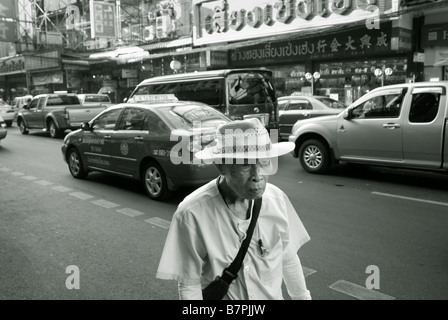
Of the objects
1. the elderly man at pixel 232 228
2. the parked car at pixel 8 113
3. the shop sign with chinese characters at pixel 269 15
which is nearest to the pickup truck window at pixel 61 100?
the shop sign with chinese characters at pixel 269 15

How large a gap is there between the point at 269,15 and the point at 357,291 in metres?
16.0

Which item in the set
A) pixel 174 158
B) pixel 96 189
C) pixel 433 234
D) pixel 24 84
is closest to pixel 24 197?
pixel 96 189

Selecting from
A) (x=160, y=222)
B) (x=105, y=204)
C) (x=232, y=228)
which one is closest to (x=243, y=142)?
(x=232, y=228)

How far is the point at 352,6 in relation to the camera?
51.7 ft

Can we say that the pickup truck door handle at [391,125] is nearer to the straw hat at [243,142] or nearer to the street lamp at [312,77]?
the straw hat at [243,142]

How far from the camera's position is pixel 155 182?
7.18 meters

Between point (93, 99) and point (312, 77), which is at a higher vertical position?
point (312, 77)

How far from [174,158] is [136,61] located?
18.7m

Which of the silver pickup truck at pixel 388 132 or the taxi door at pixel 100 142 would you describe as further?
the taxi door at pixel 100 142

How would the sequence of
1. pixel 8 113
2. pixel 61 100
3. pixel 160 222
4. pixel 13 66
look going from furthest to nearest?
1. pixel 13 66
2. pixel 8 113
3. pixel 61 100
4. pixel 160 222

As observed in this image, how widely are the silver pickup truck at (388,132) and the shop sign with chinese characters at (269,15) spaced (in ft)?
25.5

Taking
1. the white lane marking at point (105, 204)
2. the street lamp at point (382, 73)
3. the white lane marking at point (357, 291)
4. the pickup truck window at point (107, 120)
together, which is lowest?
the white lane marking at point (357, 291)

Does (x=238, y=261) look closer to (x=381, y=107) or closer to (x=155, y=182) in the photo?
(x=155, y=182)

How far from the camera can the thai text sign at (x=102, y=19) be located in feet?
77.7
